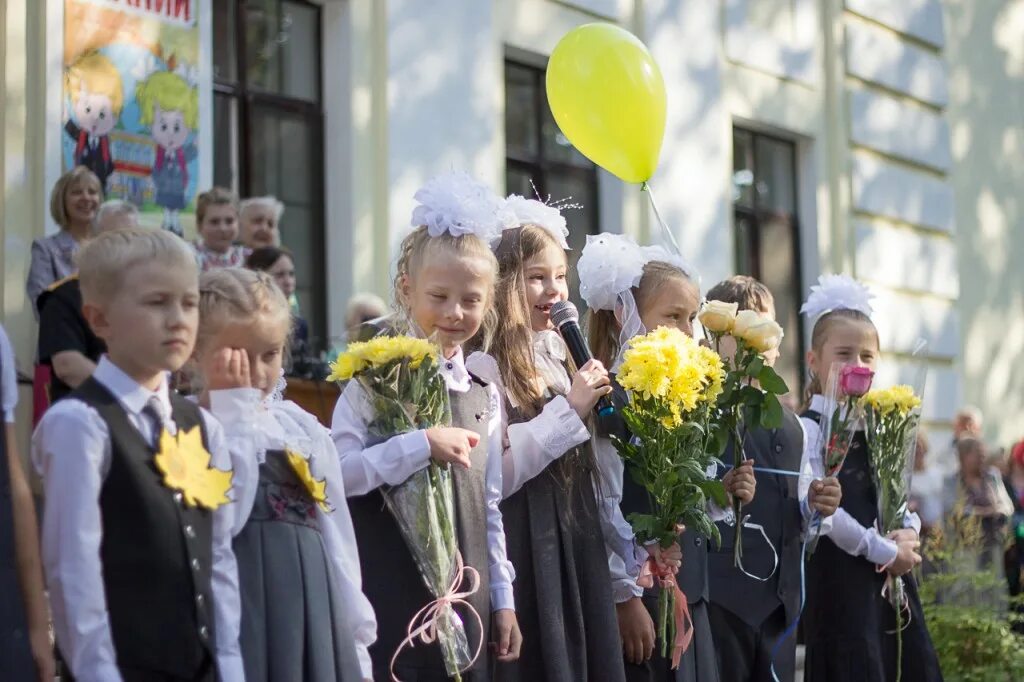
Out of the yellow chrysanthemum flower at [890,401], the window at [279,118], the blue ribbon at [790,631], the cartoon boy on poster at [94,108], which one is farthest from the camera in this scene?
the window at [279,118]

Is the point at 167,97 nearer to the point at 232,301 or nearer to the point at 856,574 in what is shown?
the point at 856,574

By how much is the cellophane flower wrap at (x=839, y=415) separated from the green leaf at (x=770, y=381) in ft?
2.45

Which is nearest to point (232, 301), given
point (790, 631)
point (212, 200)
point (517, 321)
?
point (517, 321)

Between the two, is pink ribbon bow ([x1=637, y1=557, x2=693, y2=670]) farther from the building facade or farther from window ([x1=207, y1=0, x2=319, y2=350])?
window ([x1=207, y1=0, x2=319, y2=350])

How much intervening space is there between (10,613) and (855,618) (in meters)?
3.50

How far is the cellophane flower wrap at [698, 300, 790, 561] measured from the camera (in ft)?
15.3

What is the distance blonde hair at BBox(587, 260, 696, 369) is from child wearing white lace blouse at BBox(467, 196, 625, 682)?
461 millimetres

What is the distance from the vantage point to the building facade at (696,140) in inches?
330

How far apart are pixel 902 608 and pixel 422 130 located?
4316 millimetres

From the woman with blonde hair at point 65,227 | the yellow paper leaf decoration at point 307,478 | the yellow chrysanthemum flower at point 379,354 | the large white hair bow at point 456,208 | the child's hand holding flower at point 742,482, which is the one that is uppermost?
the woman with blonde hair at point 65,227

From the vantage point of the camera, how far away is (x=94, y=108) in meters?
7.32

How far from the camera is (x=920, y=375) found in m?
6.18

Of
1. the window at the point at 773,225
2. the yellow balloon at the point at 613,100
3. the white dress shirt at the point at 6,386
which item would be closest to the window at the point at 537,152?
the window at the point at 773,225

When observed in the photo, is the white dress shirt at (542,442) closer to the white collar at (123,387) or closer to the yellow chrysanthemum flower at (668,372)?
the yellow chrysanthemum flower at (668,372)
